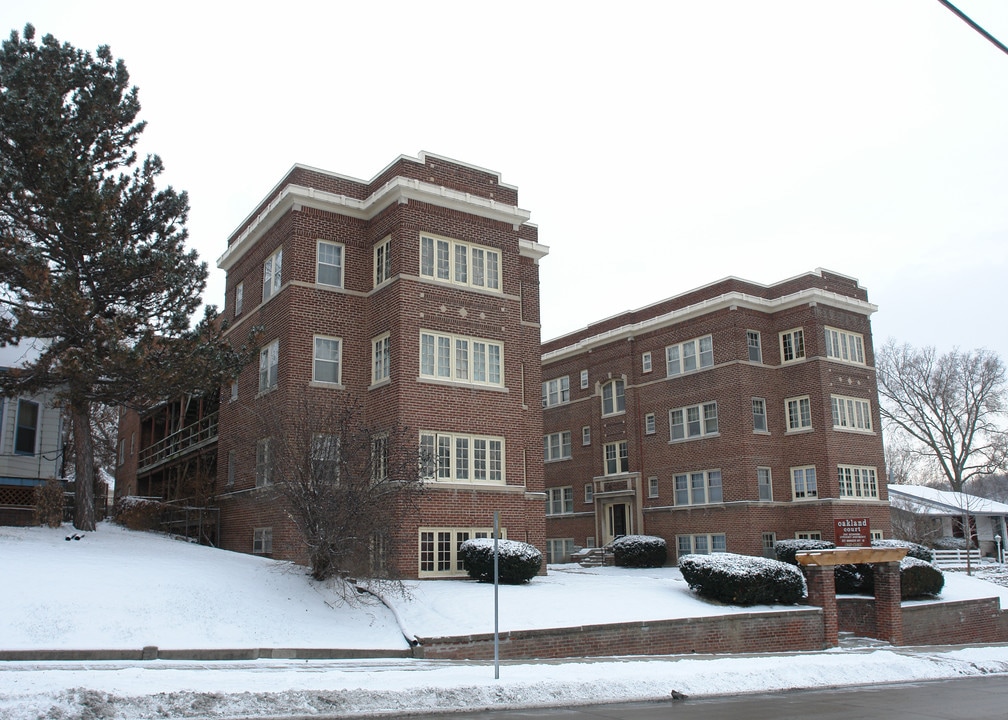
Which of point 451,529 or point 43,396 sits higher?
point 43,396

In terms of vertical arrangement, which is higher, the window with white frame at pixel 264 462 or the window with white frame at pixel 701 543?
the window with white frame at pixel 264 462

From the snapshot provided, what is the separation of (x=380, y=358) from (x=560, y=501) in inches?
896

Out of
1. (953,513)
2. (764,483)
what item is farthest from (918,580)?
(953,513)

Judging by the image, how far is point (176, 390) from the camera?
80.6 feet

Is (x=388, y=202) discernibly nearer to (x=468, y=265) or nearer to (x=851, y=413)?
(x=468, y=265)

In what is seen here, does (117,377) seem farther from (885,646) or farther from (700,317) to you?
(700,317)

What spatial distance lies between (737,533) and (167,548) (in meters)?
23.3

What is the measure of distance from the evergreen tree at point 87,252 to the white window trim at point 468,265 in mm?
6332

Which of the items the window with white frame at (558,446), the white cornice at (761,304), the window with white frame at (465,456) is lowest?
the window with white frame at (465,456)

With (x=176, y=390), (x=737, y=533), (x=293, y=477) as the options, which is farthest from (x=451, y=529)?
(x=737, y=533)

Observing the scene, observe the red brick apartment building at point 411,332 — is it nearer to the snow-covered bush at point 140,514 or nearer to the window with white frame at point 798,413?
the snow-covered bush at point 140,514

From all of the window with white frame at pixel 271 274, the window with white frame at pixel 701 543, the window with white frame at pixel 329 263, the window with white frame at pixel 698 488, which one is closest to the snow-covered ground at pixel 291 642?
the window with white frame at pixel 271 274

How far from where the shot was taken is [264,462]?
73.6 ft

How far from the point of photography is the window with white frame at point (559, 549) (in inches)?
1801
